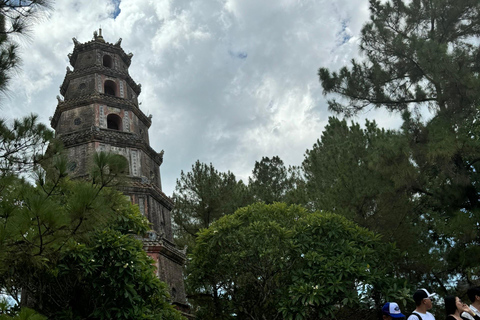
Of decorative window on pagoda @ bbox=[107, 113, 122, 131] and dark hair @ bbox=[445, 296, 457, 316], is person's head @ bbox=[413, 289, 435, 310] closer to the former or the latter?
dark hair @ bbox=[445, 296, 457, 316]

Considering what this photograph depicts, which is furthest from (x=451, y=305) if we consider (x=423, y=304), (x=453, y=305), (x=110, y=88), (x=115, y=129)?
(x=110, y=88)

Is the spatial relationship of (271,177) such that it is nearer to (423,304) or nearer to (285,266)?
(285,266)

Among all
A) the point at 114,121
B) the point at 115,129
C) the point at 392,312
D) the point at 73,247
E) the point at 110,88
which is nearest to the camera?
the point at 392,312

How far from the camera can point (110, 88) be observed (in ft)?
76.6

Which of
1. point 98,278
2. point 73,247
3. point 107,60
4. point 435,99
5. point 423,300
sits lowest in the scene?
point 423,300

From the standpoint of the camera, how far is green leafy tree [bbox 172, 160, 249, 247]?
2606 cm

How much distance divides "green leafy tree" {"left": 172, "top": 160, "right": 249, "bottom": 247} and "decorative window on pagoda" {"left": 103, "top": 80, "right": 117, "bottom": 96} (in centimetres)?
695

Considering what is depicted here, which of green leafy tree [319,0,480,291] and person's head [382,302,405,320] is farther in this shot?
green leafy tree [319,0,480,291]

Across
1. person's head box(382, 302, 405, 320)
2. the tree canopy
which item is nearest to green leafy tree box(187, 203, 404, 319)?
the tree canopy

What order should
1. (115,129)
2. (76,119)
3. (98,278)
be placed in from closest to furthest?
(98,278) → (76,119) → (115,129)

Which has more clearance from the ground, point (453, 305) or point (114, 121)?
point (114, 121)

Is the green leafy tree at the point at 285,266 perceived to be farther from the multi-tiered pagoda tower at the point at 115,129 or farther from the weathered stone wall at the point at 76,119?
the weathered stone wall at the point at 76,119

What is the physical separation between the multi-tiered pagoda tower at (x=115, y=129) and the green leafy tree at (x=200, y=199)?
5.15 meters

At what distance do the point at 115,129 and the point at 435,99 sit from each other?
14.3 meters
